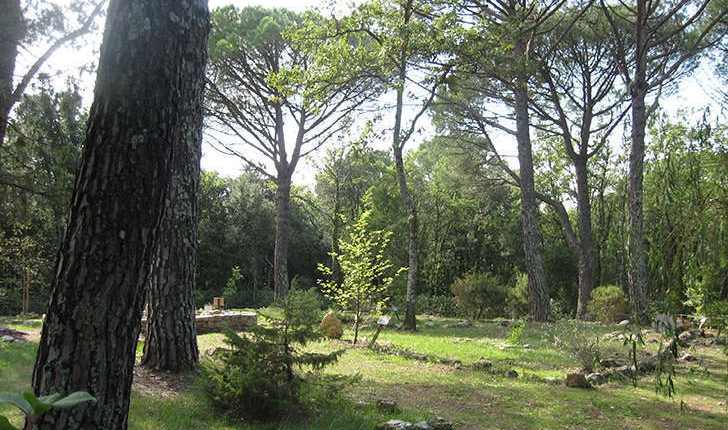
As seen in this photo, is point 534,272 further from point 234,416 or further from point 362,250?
point 234,416

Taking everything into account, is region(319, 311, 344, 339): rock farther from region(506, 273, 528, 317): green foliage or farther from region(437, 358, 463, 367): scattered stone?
region(506, 273, 528, 317): green foliage

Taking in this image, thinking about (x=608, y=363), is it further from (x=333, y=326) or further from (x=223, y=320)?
(x=223, y=320)

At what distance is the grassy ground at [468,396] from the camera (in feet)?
13.5

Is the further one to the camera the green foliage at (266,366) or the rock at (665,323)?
the green foliage at (266,366)

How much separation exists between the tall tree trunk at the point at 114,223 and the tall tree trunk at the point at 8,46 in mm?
5965

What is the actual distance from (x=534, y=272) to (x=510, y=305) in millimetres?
4598

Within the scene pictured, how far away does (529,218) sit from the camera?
1259 cm

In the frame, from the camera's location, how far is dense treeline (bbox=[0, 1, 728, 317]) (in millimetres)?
2791

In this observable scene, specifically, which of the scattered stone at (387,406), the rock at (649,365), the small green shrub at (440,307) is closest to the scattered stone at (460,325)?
the small green shrub at (440,307)

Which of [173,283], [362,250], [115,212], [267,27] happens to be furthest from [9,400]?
[267,27]

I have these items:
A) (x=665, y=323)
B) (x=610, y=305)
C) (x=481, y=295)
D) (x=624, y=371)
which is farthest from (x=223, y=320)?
(x=481, y=295)

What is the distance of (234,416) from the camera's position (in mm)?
3980

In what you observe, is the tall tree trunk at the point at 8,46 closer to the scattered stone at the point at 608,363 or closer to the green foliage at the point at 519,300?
the scattered stone at the point at 608,363

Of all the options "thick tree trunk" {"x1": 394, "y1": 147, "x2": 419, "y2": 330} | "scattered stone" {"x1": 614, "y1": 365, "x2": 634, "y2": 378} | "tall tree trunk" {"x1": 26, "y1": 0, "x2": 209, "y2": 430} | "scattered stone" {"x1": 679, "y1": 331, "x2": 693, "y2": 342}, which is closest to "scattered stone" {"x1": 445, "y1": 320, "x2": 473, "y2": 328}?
"thick tree trunk" {"x1": 394, "y1": 147, "x2": 419, "y2": 330}
